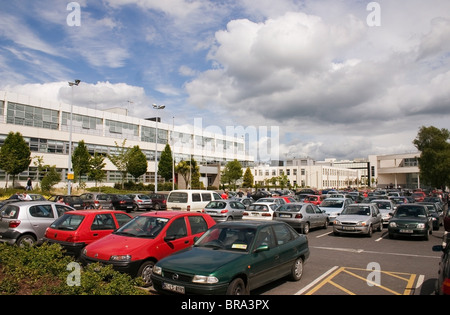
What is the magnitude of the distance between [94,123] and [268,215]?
4580cm

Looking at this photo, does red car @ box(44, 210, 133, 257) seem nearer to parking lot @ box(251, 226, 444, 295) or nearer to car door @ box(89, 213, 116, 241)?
car door @ box(89, 213, 116, 241)

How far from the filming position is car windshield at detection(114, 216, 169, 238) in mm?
8250

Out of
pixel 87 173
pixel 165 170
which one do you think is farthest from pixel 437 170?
pixel 87 173

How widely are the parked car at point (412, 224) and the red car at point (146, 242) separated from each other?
969 centimetres

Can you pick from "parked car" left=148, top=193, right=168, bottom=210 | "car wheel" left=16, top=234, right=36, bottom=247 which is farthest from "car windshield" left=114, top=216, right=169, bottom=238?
"parked car" left=148, top=193, right=168, bottom=210

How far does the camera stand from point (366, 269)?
9250 millimetres

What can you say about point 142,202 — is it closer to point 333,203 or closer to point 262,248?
point 333,203

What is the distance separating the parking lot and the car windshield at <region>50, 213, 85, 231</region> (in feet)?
17.9

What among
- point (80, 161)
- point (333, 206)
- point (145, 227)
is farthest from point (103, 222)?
point (80, 161)

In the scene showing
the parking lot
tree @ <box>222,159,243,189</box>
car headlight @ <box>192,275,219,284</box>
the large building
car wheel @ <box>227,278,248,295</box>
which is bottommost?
the parking lot

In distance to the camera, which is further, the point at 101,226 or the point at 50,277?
the point at 101,226

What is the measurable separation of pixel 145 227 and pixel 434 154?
5505 centimetres
